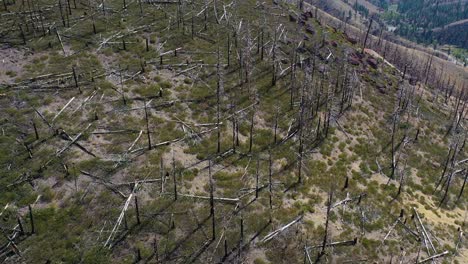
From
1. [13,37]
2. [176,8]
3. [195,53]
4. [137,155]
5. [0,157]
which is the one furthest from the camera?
[176,8]

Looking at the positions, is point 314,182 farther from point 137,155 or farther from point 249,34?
point 249,34

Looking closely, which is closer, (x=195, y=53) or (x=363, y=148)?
(x=363, y=148)

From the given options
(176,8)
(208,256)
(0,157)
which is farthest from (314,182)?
(176,8)

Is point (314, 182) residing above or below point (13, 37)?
below

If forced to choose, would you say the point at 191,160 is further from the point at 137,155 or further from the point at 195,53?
the point at 195,53

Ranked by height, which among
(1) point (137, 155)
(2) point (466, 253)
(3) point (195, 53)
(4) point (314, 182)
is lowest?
(2) point (466, 253)

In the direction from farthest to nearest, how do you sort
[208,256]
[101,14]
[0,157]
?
[101,14]
[0,157]
[208,256]

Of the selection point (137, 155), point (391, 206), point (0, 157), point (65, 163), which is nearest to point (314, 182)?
point (391, 206)
